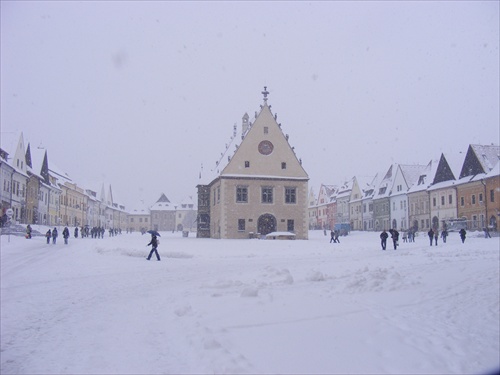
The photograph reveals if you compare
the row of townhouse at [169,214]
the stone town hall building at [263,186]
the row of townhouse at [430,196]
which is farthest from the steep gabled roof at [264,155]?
the row of townhouse at [169,214]

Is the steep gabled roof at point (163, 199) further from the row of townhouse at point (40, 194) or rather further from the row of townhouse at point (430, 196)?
the row of townhouse at point (430, 196)

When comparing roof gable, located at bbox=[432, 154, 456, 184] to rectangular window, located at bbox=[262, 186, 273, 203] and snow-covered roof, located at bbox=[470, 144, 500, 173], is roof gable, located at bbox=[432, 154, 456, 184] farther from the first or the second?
rectangular window, located at bbox=[262, 186, 273, 203]

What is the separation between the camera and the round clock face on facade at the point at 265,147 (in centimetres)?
5419

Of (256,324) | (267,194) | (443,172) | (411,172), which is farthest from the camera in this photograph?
(411,172)

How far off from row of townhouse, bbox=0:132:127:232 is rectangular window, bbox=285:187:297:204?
3136 centimetres

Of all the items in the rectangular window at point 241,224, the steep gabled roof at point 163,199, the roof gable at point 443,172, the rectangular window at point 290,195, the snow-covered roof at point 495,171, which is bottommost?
the rectangular window at point 241,224

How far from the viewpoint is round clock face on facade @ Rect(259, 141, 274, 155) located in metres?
54.2

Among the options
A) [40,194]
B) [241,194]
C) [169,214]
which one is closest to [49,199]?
[40,194]

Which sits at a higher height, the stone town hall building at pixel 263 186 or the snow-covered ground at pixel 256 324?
the stone town hall building at pixel 263 186

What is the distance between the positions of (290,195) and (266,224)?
163 inches

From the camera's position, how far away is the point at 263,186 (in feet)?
176

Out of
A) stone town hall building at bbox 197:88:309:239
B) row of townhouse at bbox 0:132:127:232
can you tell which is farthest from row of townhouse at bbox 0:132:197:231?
stone town hall building at bbox 197:88:309:239

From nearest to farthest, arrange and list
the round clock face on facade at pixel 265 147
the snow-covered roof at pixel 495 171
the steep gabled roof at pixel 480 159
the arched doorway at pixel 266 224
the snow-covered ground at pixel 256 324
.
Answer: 1. the snow-covered ground at pixel 256 324
2. the arched doorway at pixel 266 224
3. the round clock face on facade at pixel 265 147
4. the snow-covered roof at pixel 495 171
5. the steep gabled roof at pixel 480 159

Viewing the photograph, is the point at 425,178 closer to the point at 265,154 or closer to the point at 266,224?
the point at 265,154
